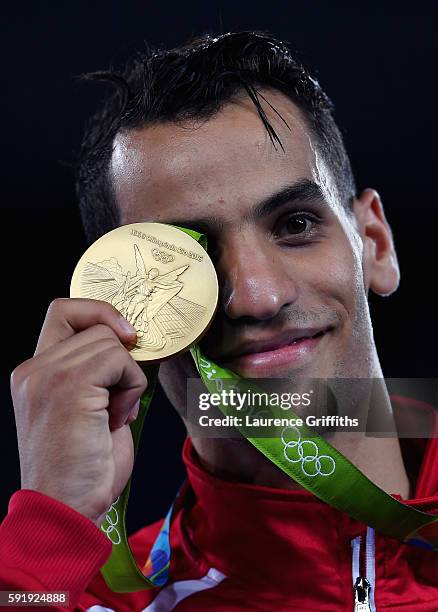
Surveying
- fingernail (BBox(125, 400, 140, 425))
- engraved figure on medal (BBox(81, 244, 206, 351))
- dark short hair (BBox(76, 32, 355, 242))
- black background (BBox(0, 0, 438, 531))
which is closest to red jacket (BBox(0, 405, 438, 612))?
fingernail (BBox(125, 400, 140, 425))

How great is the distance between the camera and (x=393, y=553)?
200 cm

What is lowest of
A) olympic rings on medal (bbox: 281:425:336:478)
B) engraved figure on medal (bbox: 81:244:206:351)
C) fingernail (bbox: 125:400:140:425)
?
olympic rings on medal (bbox: 281:425:336:478)

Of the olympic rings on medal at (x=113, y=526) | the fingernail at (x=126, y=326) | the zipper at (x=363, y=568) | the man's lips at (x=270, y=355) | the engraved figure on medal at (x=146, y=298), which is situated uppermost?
the engraved figure on medal at (x=146, y=298)

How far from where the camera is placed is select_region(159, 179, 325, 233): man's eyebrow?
202 cm

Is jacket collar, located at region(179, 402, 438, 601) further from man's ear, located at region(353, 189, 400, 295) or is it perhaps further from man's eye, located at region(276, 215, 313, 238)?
man's eye, located at region(276, 215, 313, 238)

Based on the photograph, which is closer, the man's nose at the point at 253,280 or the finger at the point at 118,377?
the finger at the point at 118,377

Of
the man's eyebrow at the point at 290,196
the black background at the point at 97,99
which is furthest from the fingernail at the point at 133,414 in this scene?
the black background at the point at 97,99

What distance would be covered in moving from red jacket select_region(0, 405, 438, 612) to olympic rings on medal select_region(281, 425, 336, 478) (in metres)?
0.18

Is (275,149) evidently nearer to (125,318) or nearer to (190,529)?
(125,318)

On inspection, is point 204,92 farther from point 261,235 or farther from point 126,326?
point 126,326

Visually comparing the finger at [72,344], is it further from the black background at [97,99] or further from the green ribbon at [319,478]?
the black background at [97,99]

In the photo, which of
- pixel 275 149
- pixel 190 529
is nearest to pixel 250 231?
pixel 275 149

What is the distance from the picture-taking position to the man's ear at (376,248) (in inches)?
97.6

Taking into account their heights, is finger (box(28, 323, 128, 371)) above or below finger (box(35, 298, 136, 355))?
below
